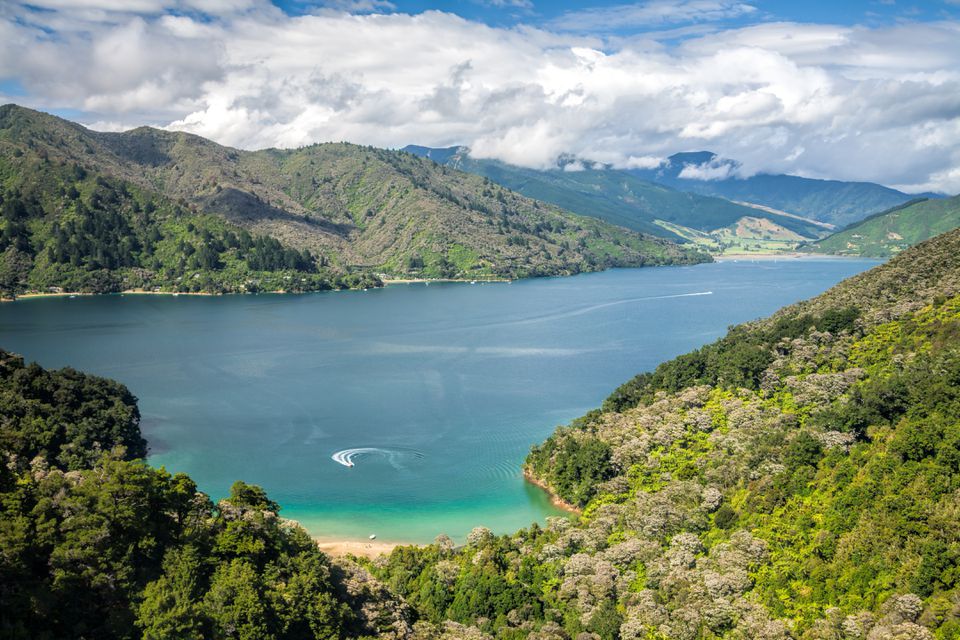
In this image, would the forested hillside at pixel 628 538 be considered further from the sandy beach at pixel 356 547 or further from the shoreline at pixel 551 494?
the sandy beach at pixel 356 547

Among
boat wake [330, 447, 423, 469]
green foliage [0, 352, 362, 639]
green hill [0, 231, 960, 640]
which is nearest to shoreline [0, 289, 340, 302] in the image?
green hill [0, 231, 960, 640]

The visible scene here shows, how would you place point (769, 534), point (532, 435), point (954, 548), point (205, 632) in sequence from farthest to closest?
point (532, 435)
point (769, 534)
point (954, 548)
point (205, 632)

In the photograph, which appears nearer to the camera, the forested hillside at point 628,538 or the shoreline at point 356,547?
the forested hillside at point 628,538

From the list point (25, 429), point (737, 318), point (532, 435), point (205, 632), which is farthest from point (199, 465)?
point (737, 318)

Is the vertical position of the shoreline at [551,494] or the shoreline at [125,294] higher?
the shoreline at [125,294]

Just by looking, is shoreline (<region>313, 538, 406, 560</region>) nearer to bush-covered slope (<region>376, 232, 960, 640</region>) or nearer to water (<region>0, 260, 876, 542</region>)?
water (<region>0, 260, 876, 542</region>)

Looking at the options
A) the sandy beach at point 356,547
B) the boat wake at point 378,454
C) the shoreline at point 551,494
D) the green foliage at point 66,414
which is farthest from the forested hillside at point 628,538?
the boat wake at point 378,454

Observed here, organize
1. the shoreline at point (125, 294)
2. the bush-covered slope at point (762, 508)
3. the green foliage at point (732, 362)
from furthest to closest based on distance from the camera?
1. the shoreline at point (125, 294)
2. the green foliage at point (732, 362)
3. the bush-covered slope at point (762, 508)

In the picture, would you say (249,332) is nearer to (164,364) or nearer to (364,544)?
(164,364)
